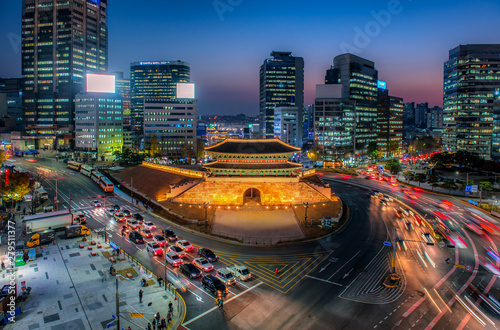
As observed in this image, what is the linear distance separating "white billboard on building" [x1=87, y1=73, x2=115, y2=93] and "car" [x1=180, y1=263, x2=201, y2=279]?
140m

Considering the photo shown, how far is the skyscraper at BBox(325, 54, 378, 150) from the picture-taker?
186375 millimetres

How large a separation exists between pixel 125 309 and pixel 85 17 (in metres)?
211

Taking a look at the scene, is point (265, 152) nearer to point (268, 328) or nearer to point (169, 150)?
point (268, 328)

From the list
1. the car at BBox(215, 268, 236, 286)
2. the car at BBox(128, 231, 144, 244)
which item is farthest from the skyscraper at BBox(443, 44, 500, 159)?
the car at BBox(128, 231, 144, 244)

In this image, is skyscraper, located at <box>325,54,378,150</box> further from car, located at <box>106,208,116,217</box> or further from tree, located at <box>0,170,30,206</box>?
tree, located at <box>0,170,30,206</box>

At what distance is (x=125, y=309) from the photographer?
3169cm

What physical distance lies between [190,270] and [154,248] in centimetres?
907

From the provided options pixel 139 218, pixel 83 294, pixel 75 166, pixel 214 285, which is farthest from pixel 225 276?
pixel 75 166

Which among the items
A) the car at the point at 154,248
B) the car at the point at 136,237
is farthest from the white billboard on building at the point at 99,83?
the car at the point at 154,248

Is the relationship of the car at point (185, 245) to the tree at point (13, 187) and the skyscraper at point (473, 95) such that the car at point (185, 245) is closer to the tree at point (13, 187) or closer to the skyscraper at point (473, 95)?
the tree at point (13, 187)

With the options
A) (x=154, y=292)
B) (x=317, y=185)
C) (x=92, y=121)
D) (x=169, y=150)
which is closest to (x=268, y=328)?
(x=154, y=292)

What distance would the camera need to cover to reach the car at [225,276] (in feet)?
123

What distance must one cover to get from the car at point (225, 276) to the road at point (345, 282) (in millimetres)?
→ 870

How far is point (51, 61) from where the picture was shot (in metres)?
192
